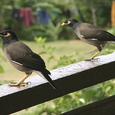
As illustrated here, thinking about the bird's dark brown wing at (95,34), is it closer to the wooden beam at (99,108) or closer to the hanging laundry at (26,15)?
the wooden beam at (99,108)

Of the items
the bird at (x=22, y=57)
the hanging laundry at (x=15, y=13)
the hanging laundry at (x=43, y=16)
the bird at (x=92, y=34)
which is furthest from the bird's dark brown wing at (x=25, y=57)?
the hanging laundry at (x=43, y=16)

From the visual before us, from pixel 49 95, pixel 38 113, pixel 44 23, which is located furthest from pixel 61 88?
pixel 44 23

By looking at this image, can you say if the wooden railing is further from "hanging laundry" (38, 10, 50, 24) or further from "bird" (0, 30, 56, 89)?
"hanging laundry" (38, 10, 50, 24)

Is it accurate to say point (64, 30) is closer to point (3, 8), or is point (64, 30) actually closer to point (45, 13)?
point (45, 13)

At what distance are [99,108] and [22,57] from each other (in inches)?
19.2

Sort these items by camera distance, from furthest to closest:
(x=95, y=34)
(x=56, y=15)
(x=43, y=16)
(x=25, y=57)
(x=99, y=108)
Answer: (x=56, y=15) → (x=43, y=16) → (x=95, y=34) → (x=99, y=108) → (x=25, y=57)

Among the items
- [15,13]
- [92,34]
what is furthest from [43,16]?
[92,34]

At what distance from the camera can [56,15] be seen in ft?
45.8

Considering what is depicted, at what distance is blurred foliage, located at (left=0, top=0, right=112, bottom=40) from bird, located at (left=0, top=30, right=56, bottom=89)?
418 inches

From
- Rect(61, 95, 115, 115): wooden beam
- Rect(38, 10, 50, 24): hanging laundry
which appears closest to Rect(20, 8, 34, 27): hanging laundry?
Rect(38, 10, 50, 24): hanging laundry

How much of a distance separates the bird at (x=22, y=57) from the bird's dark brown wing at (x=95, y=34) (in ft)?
1.61

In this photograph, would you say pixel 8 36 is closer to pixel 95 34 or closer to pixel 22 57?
pixel 22 57

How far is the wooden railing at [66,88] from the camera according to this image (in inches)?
50.4

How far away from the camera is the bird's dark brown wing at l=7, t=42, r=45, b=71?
1.33 metres
